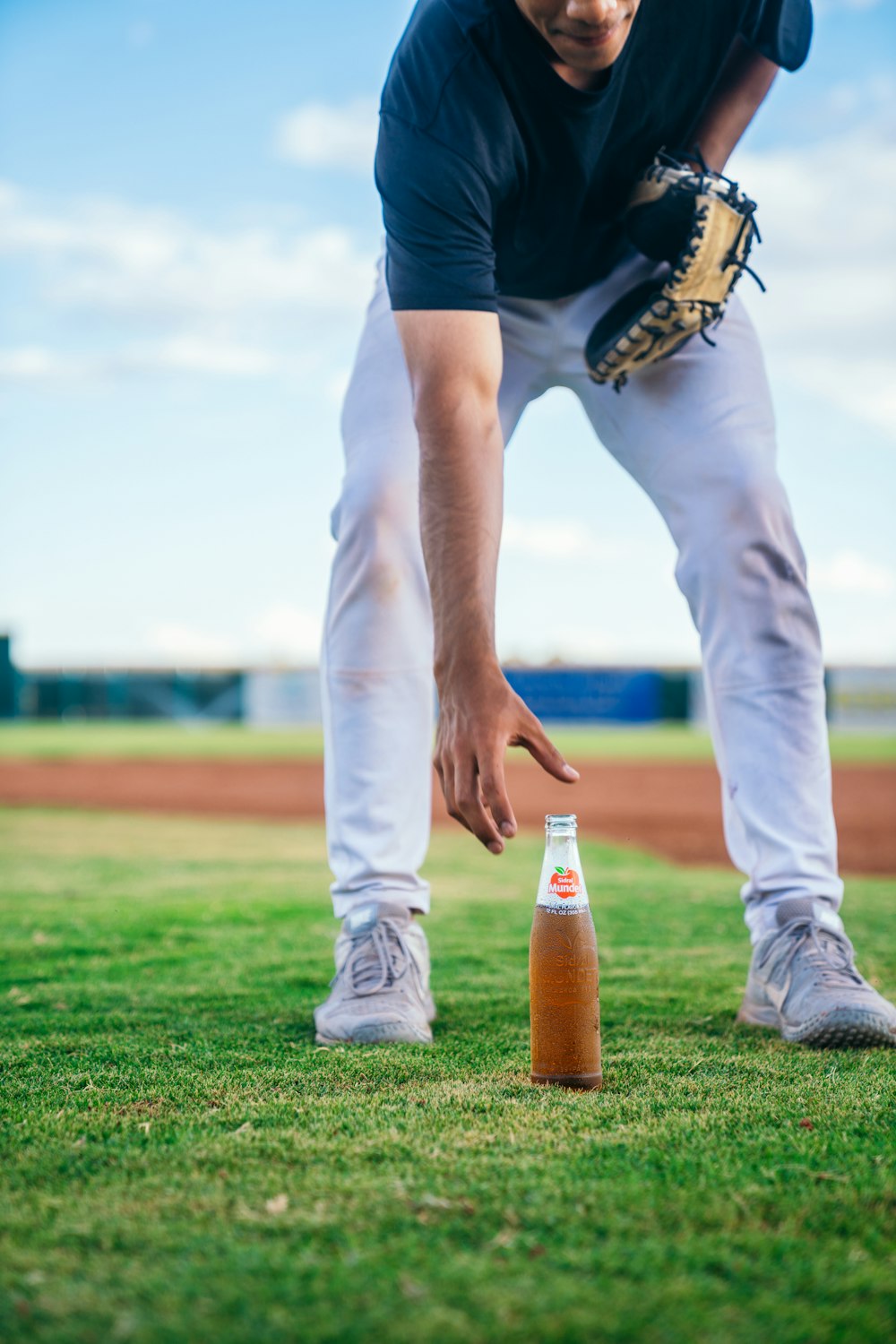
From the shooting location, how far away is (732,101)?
2691 millimetres

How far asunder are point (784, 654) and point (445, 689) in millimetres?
995

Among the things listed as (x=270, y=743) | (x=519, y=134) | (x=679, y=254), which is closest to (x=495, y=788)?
(x=519, y=134)

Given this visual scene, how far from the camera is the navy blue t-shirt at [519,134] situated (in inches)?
83.3

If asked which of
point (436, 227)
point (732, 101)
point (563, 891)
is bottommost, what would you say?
point (563, 891)

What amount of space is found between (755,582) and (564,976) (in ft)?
3.30

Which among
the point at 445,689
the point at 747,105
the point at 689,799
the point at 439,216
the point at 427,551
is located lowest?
the point at 689,799

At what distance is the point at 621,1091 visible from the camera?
187 cm

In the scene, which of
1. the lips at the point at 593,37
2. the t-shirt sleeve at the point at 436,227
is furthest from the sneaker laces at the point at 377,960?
the lips at the point at 593,37

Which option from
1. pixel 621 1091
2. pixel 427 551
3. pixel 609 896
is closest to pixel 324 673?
pixel 427 551

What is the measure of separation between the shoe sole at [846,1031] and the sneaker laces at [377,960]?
0.76m

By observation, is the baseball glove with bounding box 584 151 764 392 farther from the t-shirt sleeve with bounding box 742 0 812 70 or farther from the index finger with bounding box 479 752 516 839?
the index finger with bounding box 479 752 516 839

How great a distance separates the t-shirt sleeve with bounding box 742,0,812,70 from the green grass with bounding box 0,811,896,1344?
203 centimetres

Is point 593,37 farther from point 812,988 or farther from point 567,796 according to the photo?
point 567,796

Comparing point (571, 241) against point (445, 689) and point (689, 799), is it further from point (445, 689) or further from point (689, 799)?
point (689, 799)
